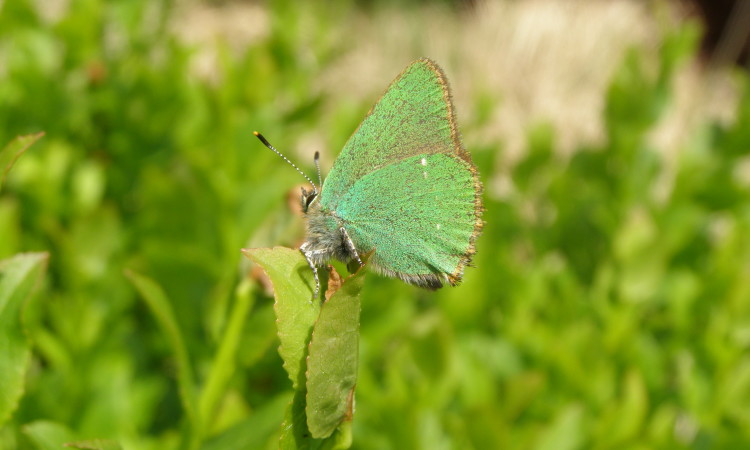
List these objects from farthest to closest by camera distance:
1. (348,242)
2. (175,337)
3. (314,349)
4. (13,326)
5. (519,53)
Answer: (519,53)
(348,242)
(175,337)
(13,326)
(314,349)

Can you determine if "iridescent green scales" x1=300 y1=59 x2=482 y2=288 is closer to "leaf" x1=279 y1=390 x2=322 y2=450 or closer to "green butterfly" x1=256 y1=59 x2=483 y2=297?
"green butterfly" x1=256 y1=59 x2=483 y2=297

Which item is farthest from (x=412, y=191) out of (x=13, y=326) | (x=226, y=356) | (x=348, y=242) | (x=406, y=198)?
(x=13, y=326)

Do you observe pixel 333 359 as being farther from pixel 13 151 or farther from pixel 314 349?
pixel 13 151

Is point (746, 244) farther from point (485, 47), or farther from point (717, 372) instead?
point (485, 47)

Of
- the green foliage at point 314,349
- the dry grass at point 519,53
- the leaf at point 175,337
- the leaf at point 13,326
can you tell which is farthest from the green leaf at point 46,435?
the dry grass at point 519,53

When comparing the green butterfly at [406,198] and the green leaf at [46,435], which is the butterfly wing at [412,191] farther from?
the green leaf at [46,435]

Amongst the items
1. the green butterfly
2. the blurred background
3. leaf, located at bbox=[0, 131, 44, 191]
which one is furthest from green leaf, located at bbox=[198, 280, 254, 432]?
leaf, located at bbox=[0, 131, 44, 191]
